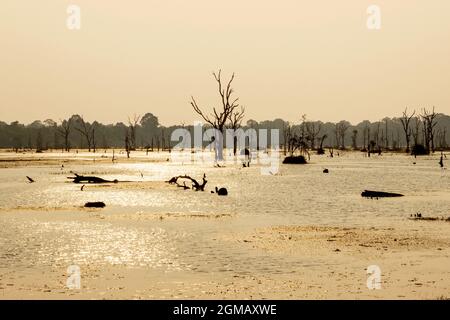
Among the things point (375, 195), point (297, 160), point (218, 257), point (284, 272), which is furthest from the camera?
point (297, 160)

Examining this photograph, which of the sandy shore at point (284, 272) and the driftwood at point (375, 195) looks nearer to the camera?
the sandy shore at point (284, 272)

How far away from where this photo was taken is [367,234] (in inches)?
695

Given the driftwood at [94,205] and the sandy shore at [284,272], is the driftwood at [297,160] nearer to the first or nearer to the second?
the driftwood at [94,205]

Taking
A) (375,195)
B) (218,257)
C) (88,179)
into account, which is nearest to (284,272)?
(218,257)

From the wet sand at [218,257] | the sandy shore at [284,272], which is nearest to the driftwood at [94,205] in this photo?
the wet sand at [218,257]

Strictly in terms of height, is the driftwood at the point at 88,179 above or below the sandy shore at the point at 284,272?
above

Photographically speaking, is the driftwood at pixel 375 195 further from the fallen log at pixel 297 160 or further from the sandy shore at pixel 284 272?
the fallen log at pixel 297 160

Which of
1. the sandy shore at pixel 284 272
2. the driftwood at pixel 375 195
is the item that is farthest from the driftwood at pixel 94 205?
the driftwood at pixel 375 195

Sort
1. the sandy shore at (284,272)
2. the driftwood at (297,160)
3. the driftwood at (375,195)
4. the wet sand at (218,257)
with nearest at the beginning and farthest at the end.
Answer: the sandy shore at (284,272) < the wet sand at (218,257) < the driftwood at (375,195) < the driftwood at (297,160)

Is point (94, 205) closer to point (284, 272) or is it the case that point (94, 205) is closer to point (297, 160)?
point (284, 272)

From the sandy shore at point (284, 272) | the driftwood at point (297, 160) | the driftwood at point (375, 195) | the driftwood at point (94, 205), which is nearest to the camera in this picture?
the sandy shore at point (284, 272)

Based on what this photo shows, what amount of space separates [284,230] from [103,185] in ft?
72.3
